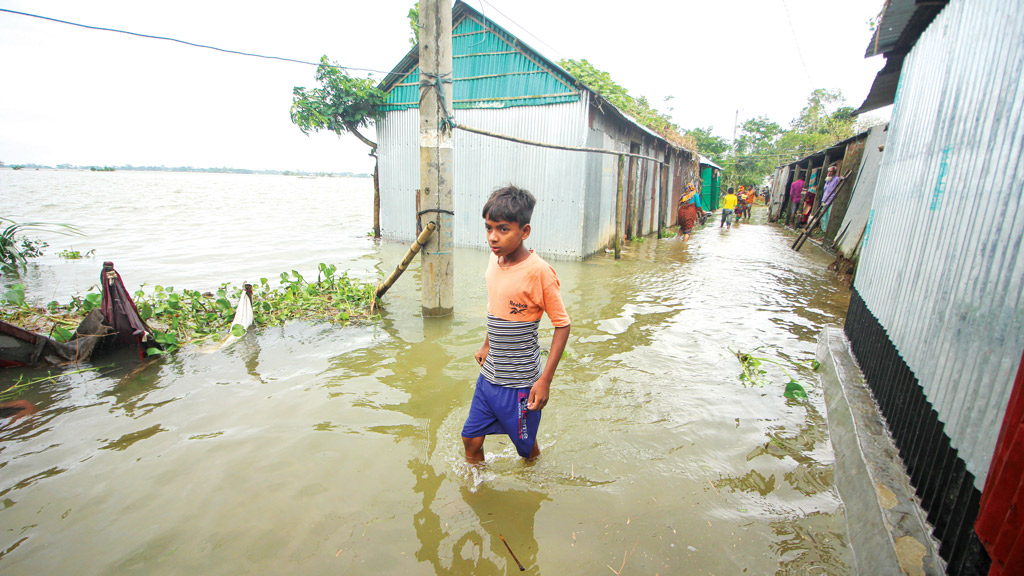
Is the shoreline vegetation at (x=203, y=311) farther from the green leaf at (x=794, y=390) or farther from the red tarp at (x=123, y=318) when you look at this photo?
the green leaf at (x=794, y=390)

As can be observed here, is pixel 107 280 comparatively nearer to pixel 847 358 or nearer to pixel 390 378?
pixel 390 378

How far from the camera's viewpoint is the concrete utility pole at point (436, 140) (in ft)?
16.5

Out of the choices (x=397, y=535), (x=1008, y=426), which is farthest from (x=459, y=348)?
(x=1008, y=426)

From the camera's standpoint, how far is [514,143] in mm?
10203

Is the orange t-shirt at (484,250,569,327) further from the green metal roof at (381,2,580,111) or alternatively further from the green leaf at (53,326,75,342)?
the green metal roof at (381,2,580,111)

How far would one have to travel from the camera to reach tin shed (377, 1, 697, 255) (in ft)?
31.3

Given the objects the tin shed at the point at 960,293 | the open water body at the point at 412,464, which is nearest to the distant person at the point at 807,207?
the open water body at the point at 412,464

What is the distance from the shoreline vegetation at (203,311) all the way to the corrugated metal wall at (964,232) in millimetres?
5276

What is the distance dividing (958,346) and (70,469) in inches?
192

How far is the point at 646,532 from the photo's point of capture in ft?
7.63

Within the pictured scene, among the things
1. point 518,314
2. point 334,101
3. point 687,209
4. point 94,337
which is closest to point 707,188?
point 687,209

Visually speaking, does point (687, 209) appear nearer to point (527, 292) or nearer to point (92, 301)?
point (527, 292)

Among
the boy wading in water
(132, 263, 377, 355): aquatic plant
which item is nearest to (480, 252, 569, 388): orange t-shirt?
the boy wading in water

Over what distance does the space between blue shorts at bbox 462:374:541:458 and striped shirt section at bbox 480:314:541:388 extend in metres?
0.06
